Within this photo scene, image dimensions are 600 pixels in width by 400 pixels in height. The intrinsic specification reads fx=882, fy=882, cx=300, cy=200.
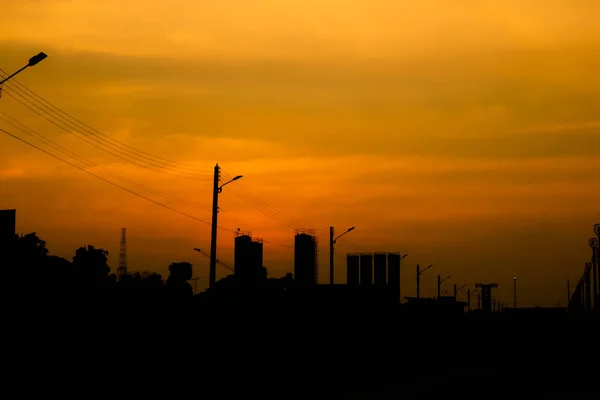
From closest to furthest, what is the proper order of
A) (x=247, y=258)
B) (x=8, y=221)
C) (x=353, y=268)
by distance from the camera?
(x=8, y=221) < (x=247, y=258) < (x=353, y=268)

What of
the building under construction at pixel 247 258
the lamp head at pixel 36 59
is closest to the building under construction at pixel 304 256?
the building under construction at pixel 247 258

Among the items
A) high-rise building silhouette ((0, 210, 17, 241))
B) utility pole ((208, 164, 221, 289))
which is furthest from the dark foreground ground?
high-rise building silhouette ((0, 210, 17, 241))

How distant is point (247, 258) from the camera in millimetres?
93312

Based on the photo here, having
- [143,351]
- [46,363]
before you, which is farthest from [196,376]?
[46,363]

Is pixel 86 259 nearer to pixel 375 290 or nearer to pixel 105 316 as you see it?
pixel 375 290

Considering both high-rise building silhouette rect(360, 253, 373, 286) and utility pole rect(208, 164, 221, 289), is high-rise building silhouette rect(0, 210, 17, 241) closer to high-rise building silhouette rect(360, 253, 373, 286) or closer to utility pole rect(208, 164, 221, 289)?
utility pole rect(208, 164, 221, 289)

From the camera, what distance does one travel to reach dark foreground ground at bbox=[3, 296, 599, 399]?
1325 inches

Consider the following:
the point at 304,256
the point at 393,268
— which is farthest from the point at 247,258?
the point at 393,268

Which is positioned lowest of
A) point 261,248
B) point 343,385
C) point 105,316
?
point 343,385

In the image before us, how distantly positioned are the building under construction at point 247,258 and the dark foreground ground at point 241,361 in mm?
20523

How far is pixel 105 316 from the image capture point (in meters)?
39.9

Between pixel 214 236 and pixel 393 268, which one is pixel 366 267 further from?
pixel 214 236

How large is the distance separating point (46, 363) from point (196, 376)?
28.4ft

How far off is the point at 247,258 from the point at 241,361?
48.8 metres
